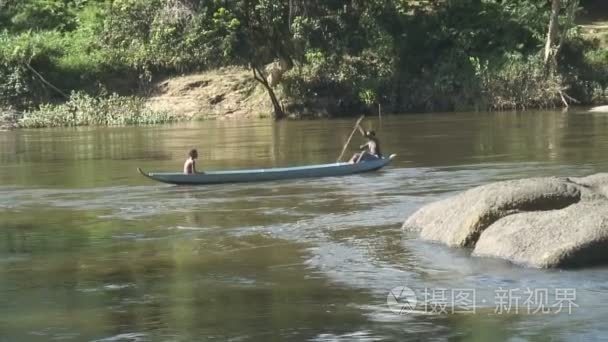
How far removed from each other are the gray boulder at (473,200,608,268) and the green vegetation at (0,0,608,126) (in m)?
32.9

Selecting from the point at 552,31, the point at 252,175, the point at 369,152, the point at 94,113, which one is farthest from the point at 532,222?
the point at 94,113

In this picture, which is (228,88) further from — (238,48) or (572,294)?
(572,294)

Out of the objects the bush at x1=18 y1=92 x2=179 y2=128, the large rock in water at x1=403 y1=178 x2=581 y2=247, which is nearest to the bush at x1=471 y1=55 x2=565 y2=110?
the bush at x1=18 y1=92 x2=179 y2=128

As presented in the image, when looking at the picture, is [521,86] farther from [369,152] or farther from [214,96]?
[369,152]

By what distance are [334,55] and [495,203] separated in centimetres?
3465

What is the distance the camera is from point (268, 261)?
13.5 meters

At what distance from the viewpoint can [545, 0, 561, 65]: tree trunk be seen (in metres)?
44.8

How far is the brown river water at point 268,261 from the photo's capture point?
10195mm

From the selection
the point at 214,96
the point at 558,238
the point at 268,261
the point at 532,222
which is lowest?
the point at 268,261

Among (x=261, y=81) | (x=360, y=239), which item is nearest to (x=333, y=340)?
(x=360, y=239)

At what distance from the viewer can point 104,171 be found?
2636cm

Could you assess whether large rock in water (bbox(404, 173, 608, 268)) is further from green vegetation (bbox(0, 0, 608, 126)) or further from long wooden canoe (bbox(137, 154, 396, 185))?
green vegetation (bbox(0, 0, 608, 126))

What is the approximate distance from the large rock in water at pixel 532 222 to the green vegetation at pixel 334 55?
103 feet

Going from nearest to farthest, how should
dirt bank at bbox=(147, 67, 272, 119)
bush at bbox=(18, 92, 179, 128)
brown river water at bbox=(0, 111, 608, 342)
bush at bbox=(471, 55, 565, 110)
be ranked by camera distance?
brown river water at bbox=(0, 111, 608, 342)
bush at bbox=(471, 55, 565, 110)
bush at bbox=(18, 92, 179, 128)
dirt bank at bbox=(147, 67, 272, 119)
